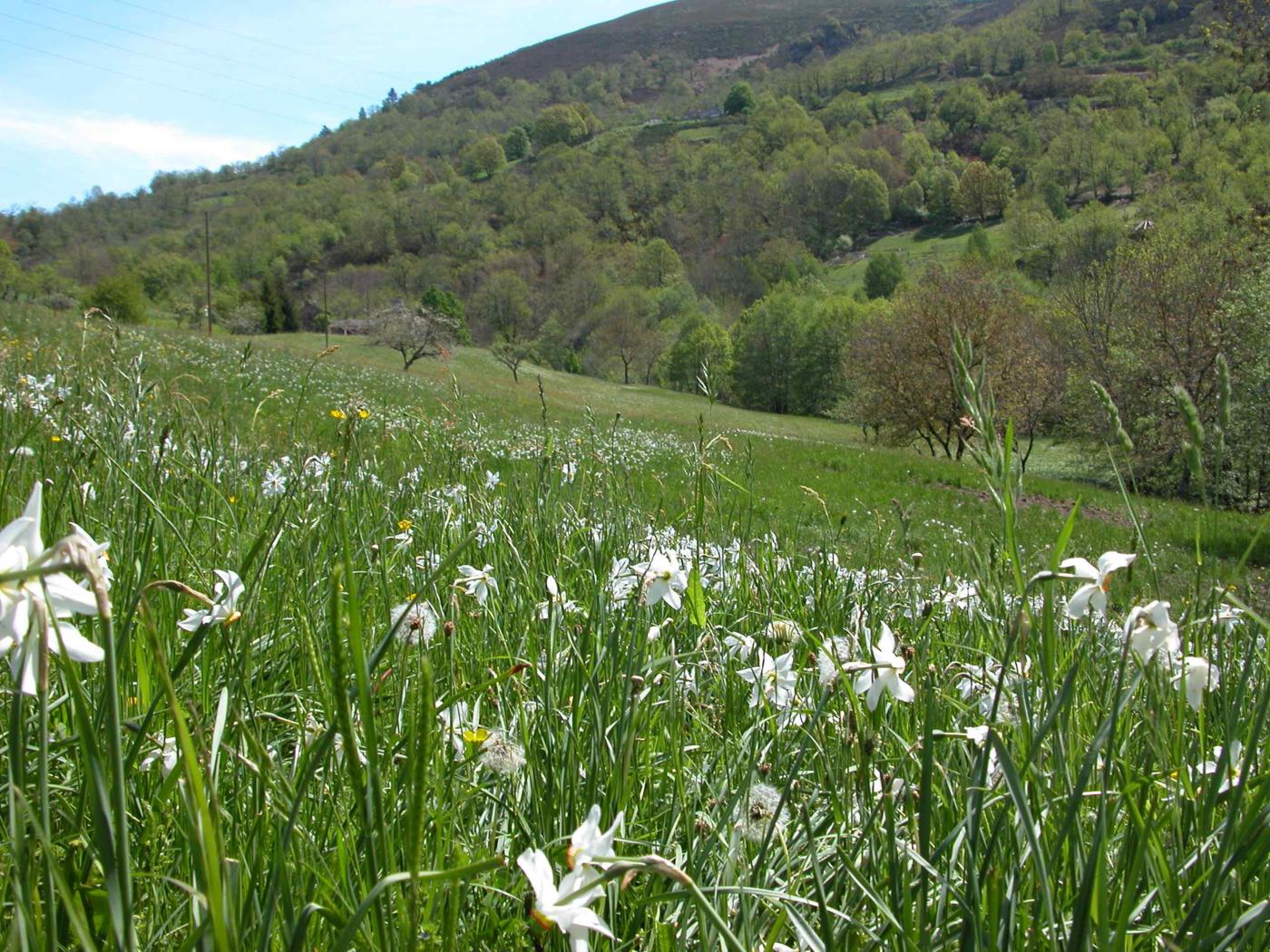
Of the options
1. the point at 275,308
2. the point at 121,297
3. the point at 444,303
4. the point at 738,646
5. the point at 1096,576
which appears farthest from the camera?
the point at 444,303

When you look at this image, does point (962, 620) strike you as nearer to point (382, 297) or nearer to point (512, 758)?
point (512, 758)

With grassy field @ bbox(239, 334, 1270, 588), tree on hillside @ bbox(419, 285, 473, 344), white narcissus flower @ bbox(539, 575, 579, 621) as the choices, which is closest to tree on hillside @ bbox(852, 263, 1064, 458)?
grassy field @ bbox(239, 334, 1270, 588)

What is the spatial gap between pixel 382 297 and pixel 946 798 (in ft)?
302

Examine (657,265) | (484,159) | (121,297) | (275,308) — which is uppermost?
(484,159)

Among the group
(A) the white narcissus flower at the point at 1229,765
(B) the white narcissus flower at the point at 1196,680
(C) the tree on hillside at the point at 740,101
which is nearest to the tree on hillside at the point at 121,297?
(A) the white narcissus flower at the point at 1229,765

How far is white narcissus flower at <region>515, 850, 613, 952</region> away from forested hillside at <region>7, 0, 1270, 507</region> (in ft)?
2.82

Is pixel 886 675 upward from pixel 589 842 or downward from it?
downward

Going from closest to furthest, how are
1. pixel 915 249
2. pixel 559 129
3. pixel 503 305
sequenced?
pixel 503 305 → pixel 915 249 → pixel 559 129

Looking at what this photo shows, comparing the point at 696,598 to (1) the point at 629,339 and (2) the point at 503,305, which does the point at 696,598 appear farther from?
(2) the point at 503,305

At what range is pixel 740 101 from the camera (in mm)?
175000

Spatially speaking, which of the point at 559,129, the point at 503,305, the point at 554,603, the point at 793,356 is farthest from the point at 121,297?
the point at 559,129

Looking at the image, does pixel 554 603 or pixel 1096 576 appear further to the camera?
pixel 554 603

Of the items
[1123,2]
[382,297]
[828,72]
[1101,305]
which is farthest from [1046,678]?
[1123,2]

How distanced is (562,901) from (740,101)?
190 m
